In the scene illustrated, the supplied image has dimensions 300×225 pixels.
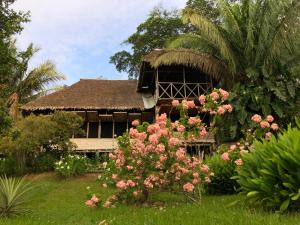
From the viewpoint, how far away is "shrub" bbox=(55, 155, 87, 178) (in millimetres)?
Answer: 16688

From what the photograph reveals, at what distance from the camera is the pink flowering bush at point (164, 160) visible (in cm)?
918

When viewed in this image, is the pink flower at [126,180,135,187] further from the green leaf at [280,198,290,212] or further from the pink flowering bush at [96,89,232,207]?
the green leaf at [280,198,290,212]

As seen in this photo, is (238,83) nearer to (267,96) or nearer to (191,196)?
(267,96)

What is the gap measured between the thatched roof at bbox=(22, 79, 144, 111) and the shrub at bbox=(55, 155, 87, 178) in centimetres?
542

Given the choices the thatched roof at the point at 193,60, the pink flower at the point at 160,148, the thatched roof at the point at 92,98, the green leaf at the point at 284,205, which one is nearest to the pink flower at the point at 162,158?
the pink flower at the point at 160,148

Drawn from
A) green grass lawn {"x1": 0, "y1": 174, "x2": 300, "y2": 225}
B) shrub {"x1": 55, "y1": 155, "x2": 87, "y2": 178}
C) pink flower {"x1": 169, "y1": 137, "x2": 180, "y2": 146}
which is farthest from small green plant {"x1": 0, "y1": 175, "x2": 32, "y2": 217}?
shrub {"x1": 55, "y1": 155, "x2": 87, "y2": 178}

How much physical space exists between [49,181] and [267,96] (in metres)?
9.47

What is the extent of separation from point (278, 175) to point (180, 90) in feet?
51.2

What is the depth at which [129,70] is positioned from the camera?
33938 mm

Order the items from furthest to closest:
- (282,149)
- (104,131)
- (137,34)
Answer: (137,34)
(104,131)
(282,149)

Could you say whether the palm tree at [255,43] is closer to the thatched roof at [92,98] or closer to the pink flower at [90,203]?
the thatched roof at [92,98]

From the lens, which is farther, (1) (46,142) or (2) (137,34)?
(2) (137,34)

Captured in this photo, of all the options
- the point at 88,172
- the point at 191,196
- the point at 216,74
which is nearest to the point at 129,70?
the point at 216,74

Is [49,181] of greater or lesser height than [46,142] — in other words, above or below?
below
